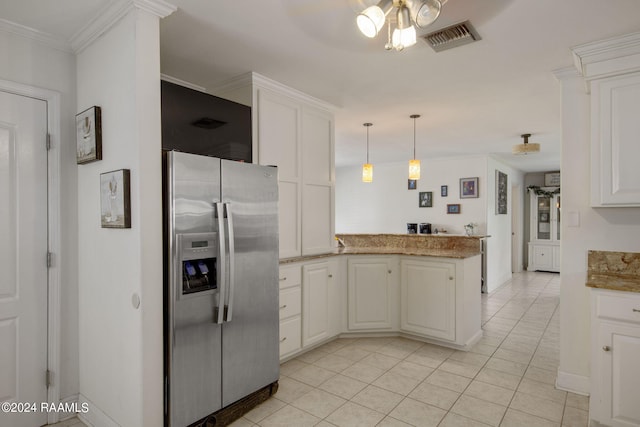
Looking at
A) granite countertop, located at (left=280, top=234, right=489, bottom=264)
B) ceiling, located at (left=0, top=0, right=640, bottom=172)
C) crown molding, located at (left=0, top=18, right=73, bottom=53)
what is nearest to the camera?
ceiling, located at (left=0, top=0, right=640, bottom=172)

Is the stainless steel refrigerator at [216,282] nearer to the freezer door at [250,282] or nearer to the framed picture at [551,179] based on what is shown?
the freezer door at [250,282]

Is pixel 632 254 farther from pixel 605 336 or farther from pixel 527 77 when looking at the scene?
pixel 527 77

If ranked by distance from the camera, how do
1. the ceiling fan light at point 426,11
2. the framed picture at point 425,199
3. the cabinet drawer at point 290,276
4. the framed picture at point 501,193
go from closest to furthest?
the ceiling fan light at point 426,11
the cabinet drawer at point 290,276
the framed picture at point 501,193
the framed picture at point 425,199

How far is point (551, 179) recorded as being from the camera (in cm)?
894

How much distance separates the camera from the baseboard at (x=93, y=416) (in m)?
2.20

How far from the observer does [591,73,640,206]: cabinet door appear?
7.75 feet

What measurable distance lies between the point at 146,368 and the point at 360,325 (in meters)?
2.50

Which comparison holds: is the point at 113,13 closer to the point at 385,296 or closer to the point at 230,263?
the point at 230,263

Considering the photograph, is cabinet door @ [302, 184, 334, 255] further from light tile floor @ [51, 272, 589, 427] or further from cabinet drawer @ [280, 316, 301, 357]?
light tile floor @ [51, 272, 589, 427]

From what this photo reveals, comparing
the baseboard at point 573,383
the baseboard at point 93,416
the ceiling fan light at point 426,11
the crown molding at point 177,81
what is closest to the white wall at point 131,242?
the baseboard at point 93,416

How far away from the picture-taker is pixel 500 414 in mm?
2459

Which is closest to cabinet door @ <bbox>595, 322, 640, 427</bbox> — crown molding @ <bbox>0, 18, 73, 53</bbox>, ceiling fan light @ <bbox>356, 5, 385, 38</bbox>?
ceiling fan light @ <bbox>356, 5, 385, 38</bbox>

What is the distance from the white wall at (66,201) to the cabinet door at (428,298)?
302cm

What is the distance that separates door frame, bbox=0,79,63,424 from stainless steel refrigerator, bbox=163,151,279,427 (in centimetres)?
92
